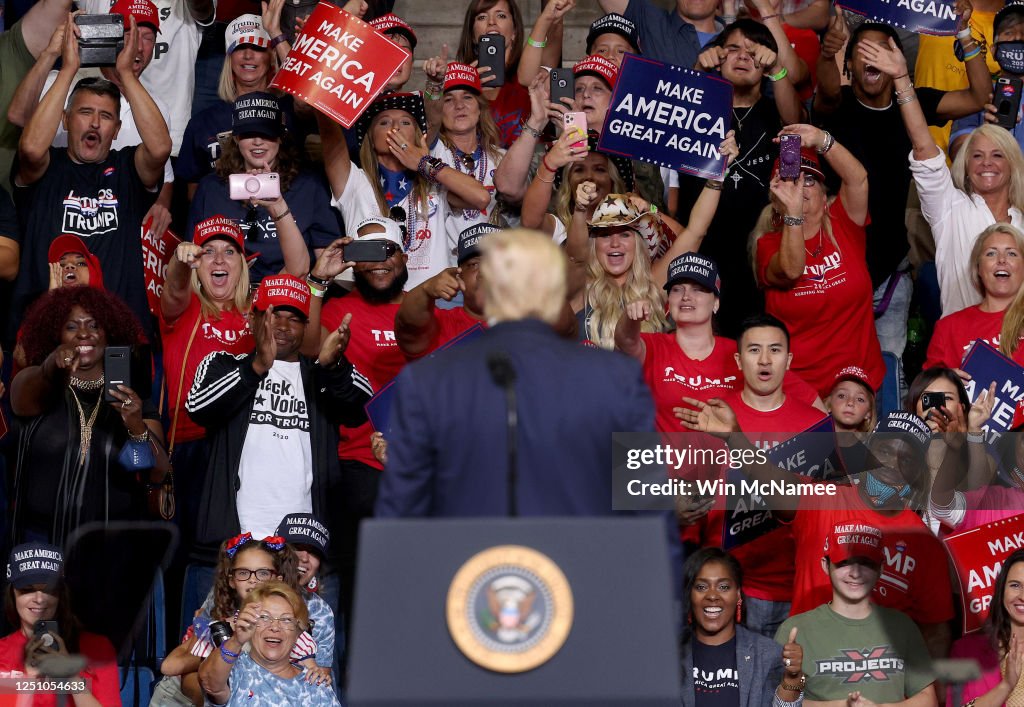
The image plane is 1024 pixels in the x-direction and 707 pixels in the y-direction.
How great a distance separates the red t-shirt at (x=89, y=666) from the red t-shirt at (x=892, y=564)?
250 cm

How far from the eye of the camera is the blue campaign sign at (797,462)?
6.40m

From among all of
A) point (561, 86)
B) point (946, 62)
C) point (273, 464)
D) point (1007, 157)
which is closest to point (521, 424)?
point (273, 464)

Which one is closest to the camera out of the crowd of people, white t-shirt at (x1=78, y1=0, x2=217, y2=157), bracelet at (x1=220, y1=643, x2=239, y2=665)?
bracelet at (x1=220, y1=643, x2=239, y2=665)

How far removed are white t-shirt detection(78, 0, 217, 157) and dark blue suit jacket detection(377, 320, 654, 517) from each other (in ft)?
16.8

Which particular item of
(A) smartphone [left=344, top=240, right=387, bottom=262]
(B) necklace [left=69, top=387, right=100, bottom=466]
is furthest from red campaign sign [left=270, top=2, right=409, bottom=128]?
(B) necklace [left=69, top=387, right=100, bottom=466]

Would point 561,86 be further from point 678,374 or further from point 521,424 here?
point 521,424

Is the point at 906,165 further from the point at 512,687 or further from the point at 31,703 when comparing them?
the point at 512,687

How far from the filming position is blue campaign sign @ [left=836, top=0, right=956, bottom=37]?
312 inches

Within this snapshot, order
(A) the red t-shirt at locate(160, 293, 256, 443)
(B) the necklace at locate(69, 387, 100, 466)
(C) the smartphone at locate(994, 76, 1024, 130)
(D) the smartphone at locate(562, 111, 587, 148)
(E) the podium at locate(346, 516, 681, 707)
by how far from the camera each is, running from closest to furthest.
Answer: (E) the podium at locate(346, 516, 681, 707)
(B) the necklace at locate(69, 387, 100, 466)
(A) the red t-shirt at locate(160, 293, 256, 443)
(D) the smartphone at locate(562, 111, 587, 148)
(C) the smartphone at locate(994, 76, 1024, 130)

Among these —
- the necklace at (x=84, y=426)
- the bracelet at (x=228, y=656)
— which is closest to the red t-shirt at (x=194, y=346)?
the necklace at (x=84, y=426)

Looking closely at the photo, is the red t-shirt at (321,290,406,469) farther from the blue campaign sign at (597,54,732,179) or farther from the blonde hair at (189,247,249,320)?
the blue campaign sign at (597,54,732,179)

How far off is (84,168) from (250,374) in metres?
1.78

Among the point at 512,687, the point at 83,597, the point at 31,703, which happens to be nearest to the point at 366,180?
the point at 83,597

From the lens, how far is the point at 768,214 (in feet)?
24.8
